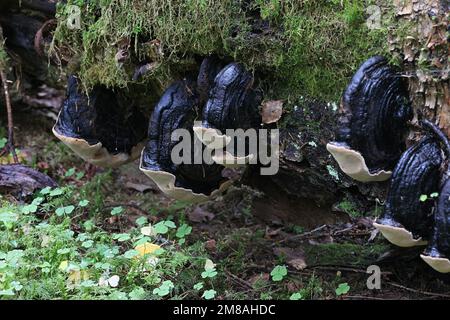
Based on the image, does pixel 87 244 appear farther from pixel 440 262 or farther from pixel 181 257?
pixel 440 262

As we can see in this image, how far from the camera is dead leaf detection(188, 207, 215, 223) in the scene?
16.9 feet

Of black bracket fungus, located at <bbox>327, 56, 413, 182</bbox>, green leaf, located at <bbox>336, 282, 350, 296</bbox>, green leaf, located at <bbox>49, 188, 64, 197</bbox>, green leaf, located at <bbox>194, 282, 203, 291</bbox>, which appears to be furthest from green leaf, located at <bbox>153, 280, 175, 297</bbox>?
green leaf, located at <bbox>49, 188, 64, 197</bbox>

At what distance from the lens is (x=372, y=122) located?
113 inches

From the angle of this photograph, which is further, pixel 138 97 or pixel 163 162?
pixel 138 97

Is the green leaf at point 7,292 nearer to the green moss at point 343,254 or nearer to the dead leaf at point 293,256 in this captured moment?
the dead leaf at point 293,256

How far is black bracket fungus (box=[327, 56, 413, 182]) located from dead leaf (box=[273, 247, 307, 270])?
1.24m

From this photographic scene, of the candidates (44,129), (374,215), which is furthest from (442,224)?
(44,129)

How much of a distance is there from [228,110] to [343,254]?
1.46 metres

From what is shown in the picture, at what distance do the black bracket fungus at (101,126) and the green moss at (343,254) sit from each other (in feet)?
4.87

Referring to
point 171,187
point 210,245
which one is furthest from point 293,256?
point 171,187

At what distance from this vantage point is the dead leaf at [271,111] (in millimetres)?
3539

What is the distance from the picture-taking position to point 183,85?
3816 mm

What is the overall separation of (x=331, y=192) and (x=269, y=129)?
0.56 m

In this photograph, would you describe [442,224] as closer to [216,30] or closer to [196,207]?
[216,30]
